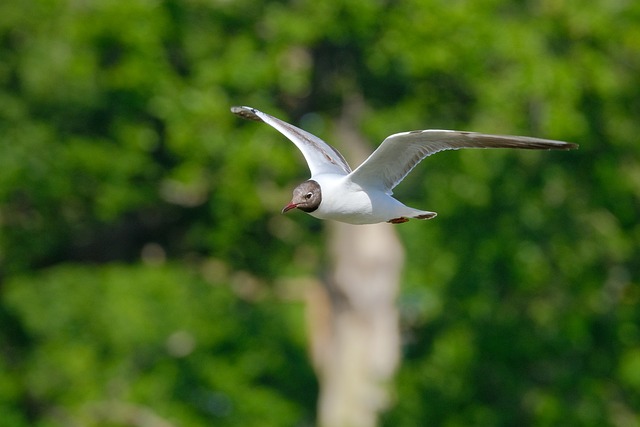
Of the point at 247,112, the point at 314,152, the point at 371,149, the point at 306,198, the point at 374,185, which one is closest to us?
the point at 306,198

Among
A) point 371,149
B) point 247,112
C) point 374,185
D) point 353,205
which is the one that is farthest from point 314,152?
point 371,149

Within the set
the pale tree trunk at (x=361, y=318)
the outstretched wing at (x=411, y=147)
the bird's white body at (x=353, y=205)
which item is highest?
the outstretched wing at (x=411, y=147)

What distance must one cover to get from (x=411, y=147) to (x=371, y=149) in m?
9.98

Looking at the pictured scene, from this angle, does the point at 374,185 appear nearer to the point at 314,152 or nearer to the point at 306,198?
the point at 306,198

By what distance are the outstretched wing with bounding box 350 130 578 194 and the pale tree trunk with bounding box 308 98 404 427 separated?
32.8 ft

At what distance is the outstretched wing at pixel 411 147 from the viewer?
847cm

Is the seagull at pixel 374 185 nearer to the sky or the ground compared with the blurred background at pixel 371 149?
nearer to the sky

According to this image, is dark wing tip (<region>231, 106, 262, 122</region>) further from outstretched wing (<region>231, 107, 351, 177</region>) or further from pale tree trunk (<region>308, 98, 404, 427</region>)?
pale tree trunk (<region>308, 98, 404, 427</region>)

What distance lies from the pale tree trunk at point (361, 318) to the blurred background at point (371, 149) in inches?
13.5

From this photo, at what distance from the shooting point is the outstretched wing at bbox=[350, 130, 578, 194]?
334 inches

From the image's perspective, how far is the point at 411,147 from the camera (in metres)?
9.08

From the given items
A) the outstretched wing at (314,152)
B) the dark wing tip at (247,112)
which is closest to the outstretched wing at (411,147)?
the outstretched wing at (314,152)

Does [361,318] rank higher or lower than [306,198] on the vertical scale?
lower

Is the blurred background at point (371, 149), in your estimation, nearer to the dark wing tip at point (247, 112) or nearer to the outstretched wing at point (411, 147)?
the dark wing tip at point (247, 112)
